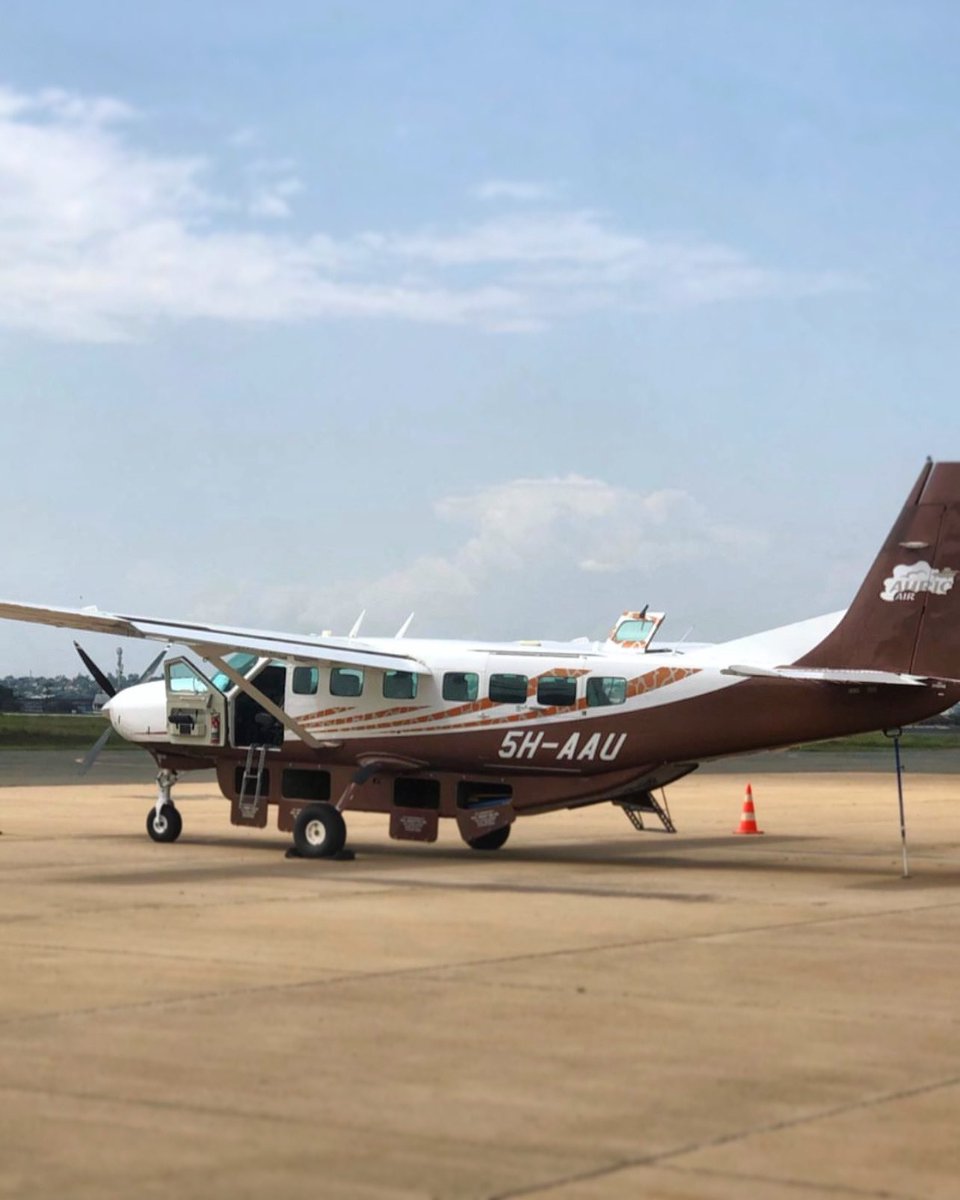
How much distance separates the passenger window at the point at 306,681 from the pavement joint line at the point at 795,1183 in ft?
51.4

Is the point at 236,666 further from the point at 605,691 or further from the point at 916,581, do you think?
the point at 916,581

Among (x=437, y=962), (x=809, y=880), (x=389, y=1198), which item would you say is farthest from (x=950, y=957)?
(x=389, y=1198)

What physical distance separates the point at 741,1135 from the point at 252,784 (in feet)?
50.8

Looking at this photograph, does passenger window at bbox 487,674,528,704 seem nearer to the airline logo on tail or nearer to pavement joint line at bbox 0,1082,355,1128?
the airline logo on tail

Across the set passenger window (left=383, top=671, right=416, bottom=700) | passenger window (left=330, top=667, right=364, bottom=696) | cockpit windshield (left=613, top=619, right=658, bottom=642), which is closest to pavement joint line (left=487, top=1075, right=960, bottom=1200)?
passenger window (left=383, top=671, right=416, bottom=700)

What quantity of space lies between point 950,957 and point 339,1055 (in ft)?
19.1

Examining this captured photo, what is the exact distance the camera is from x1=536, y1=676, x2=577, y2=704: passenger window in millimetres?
21469

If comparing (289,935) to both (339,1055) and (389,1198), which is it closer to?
(339,1055)

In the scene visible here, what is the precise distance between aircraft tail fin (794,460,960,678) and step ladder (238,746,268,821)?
6914 mm

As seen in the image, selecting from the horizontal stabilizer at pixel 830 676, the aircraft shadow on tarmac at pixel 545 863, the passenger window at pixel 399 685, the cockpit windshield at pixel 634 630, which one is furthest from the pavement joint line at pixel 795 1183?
the cockpit windshield at pixel 634 630

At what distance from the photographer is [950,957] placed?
13.6 metres

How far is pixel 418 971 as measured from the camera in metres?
12.6

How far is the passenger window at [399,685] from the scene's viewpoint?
878 inches

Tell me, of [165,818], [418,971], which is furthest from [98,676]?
[418,971]
